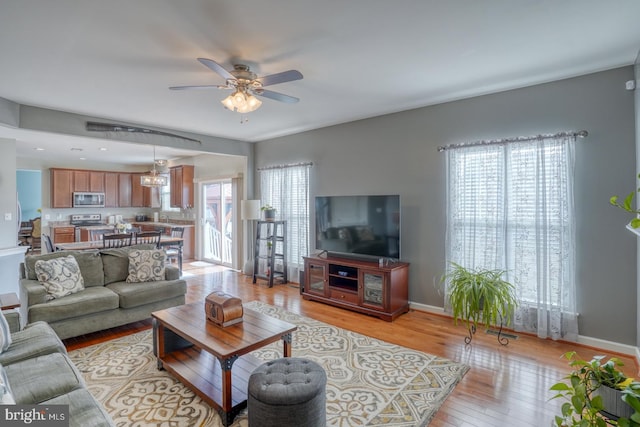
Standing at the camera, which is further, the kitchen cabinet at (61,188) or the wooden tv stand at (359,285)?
the kitchen cabinet at (61,188)

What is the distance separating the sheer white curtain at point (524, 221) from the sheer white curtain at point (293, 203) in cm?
244

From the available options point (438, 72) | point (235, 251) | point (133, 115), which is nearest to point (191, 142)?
point (133, 115)

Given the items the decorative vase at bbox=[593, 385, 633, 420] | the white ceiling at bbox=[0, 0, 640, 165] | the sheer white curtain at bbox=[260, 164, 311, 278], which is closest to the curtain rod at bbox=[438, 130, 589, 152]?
the white ceiling at bbox=[0, 0, 640, 165]

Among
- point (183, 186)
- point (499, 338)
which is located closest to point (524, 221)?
point (499, 338)

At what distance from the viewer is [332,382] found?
2.55m

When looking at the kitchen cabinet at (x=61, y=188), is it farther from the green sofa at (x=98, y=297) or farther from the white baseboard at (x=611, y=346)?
the white baseboard at (x=611, y=346)

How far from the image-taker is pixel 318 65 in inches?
116

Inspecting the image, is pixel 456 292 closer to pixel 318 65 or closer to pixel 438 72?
pixel 438 72

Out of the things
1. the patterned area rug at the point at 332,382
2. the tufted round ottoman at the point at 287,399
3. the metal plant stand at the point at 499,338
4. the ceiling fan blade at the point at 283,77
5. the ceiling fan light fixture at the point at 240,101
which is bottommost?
the patterned area rug at the point at 332,382

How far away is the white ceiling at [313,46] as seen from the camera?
2.10 meters

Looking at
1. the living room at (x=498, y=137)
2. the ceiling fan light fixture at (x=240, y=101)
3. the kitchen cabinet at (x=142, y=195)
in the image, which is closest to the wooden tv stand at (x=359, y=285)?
the living room at (x=498, y=137)

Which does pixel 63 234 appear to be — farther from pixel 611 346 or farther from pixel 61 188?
pixel 611 346

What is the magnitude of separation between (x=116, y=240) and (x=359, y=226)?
395 cm

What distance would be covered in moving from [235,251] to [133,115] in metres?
3.30
